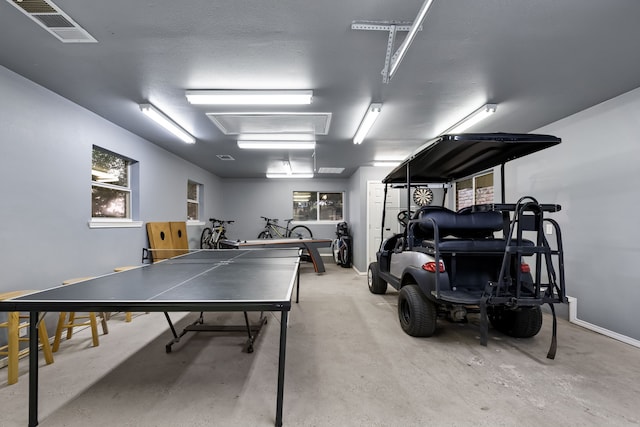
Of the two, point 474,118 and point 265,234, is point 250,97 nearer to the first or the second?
point 474,118

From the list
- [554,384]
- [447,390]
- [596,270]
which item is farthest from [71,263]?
[596,270]

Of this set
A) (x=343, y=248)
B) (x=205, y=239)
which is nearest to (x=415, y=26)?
(x=343, y=248)

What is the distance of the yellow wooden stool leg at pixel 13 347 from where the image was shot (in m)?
2.13

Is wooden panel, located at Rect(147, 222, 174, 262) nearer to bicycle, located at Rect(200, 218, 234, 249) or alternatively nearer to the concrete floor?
the concrete floor

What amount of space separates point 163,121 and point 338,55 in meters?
2.58

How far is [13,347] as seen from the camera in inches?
85.0

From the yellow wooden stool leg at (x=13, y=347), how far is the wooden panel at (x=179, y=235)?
314cm

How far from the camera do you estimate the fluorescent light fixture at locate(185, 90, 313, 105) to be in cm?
286

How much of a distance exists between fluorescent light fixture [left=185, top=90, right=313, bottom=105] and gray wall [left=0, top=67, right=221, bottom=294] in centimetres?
154

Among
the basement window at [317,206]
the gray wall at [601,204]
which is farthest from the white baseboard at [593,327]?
the basement window at [317,206]

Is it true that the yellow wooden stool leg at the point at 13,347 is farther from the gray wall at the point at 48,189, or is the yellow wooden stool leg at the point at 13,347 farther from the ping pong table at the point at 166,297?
the ping pong table at the point at 166,297

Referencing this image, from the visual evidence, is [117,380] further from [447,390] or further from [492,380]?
[492,380]

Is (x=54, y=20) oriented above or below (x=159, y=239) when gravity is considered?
above

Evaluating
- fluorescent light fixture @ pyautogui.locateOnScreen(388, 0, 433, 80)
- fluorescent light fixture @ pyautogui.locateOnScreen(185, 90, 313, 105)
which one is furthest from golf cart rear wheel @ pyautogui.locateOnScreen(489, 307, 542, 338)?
fluorescent light fixture @ pyautogui.locateOnScreen(185, 90, 313, 105)
